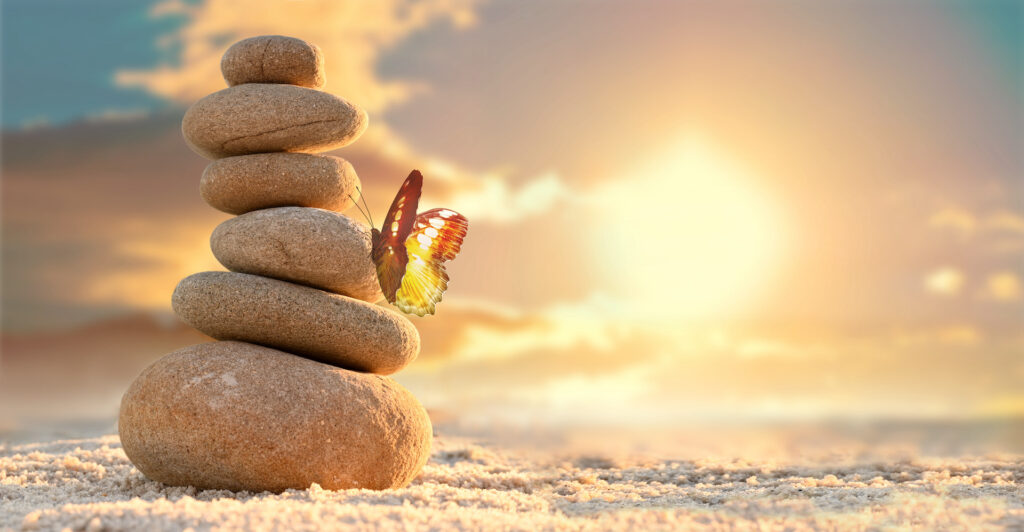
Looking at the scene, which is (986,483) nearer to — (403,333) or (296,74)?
(403,333)

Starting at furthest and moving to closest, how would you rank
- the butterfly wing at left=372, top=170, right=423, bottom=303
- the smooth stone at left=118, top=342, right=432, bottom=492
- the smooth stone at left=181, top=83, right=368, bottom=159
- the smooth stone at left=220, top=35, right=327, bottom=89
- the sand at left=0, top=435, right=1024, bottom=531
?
the smooth stone at left=220, top=35, right=327, bottom=89, the smooth stone at left=181, top=83, right=368, bottom=159, the butterfly wing at left=372, top=170, right=423, bottom=303, the smooth stone at left=118, top=342, right=432, bottom=492, the sand at left=0, top=435, right=1024, bottom=531

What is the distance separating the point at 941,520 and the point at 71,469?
9.70 m

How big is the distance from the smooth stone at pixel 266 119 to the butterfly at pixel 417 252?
4.79 ft

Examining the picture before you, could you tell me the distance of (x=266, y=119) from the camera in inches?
345

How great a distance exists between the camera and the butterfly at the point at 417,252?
8.45 meters

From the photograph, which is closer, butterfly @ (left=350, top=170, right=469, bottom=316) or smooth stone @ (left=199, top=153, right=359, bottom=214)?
butterfly @ (left=350, top=170, right=469, bottom=316)

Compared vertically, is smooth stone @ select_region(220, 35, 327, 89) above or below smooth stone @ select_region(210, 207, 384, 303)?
above

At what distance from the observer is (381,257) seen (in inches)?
337

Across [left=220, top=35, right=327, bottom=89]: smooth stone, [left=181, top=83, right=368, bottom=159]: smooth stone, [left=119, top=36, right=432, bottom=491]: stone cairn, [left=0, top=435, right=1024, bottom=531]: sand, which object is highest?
[left=220, top=35, right=327, bottom=89]: smooth stone

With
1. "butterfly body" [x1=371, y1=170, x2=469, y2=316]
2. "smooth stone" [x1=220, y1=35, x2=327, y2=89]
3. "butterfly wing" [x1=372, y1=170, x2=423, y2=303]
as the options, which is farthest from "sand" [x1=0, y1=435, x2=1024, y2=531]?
"smooth stone" [x1=220, y1=35, x2=327, y2=89]

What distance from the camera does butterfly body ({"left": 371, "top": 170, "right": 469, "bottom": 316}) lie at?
333 inches

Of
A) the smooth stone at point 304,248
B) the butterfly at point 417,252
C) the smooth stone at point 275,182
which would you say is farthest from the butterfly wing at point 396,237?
the smooth stone at point 275,182

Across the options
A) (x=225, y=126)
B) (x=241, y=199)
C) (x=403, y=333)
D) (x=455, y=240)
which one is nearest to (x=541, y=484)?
(x=403, y=333)

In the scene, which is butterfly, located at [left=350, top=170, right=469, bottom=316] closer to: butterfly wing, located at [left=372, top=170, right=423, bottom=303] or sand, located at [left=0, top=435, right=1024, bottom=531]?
butterfly wing, located at [left=372, top=170, right=423, bottom=303]
